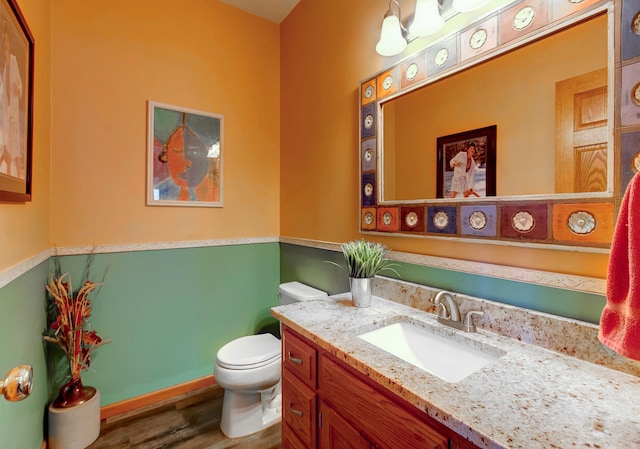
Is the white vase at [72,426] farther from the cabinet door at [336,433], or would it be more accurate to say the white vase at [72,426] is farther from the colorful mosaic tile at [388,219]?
the colorful mosaic tile at [388,219]

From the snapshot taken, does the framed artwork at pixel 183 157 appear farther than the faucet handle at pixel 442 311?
Yes

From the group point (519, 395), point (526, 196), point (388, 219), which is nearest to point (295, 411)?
point (519, 395)

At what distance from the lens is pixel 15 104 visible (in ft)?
3.61

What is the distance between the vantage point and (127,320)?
197 centimetres

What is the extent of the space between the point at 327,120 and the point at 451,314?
4.65ft

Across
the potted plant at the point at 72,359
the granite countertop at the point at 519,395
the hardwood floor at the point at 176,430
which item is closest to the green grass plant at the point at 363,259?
the granite countertop at the point at 519,395

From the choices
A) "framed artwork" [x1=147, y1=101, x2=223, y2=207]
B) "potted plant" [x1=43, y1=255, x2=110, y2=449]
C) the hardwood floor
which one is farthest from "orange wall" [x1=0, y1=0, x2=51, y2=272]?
the hardwood floor

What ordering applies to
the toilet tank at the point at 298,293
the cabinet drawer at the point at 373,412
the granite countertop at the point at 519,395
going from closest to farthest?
the granite countertop at the point at 519,395 < the cabinet drawer at the point at 373,412 < the toilet tank at the point at 298,293

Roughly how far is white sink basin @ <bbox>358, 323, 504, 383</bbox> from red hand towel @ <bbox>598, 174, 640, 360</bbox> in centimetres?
35

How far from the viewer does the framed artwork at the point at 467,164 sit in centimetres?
115

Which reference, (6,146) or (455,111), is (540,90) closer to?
(455,111)

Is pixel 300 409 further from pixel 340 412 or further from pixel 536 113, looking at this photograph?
pixel 536 113

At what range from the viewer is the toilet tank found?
193cm

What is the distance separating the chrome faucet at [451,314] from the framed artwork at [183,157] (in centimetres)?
173
